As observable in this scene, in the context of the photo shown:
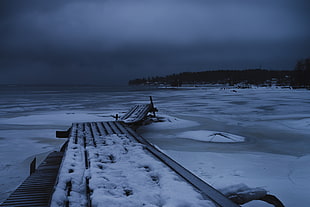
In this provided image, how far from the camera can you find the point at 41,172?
4.59m

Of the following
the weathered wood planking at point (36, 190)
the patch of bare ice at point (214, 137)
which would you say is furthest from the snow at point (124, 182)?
the patch of bare ice at point (214, 137)

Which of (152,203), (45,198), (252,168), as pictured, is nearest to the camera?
(152,203)

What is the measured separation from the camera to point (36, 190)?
3551mm

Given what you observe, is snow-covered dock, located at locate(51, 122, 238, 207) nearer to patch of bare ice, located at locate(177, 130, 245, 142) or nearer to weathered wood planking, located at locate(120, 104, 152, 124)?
patch of bare ice, located at locate(177, 130, 245, 142)

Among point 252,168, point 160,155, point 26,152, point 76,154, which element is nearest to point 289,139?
point 252,168

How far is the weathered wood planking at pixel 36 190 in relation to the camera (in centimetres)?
297

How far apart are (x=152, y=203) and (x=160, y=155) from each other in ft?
5.79

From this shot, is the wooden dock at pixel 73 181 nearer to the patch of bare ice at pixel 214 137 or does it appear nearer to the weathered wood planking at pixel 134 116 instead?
the patch of bare ice at pixel 214 137

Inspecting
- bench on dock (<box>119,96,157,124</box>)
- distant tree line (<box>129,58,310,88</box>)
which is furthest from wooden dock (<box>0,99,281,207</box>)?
distant tree line (<box>129,58,310,88</box>)

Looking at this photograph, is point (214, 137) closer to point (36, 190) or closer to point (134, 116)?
point (134, 116)

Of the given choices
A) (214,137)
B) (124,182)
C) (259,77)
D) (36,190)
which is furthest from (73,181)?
(259,77)

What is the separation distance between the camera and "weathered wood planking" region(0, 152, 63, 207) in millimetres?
2975

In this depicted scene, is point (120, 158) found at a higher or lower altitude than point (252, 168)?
higher

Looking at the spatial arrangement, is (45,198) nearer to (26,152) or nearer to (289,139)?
(26,152)
